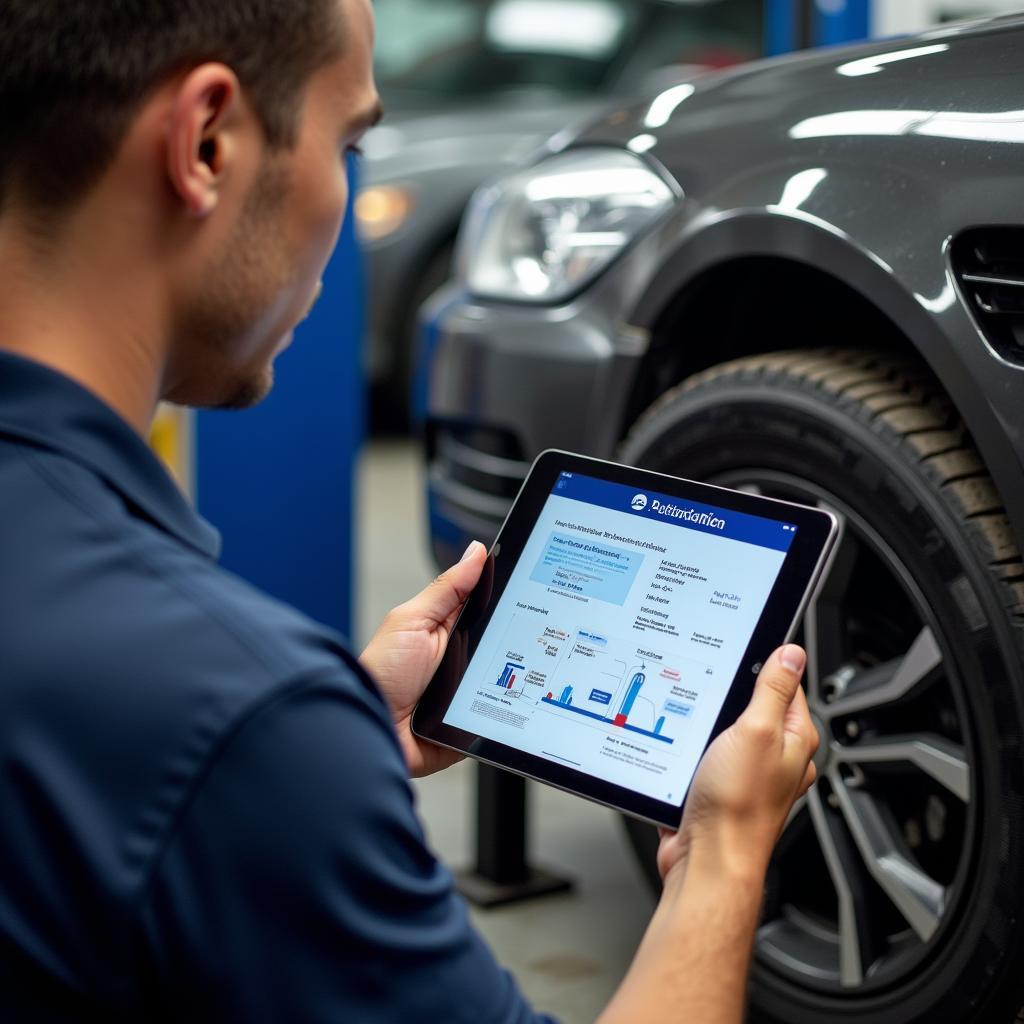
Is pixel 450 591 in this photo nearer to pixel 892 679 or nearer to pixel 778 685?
pixel 778 685

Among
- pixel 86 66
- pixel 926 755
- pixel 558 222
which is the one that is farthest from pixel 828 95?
pixel 86 66

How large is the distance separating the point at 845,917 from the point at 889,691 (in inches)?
9.9

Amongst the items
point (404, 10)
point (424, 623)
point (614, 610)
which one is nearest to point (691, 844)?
point (614, 610)

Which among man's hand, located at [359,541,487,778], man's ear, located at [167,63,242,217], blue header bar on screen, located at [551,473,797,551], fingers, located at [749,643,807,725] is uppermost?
man's ear, located at [167,63,242,217]

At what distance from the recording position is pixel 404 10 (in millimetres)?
6754

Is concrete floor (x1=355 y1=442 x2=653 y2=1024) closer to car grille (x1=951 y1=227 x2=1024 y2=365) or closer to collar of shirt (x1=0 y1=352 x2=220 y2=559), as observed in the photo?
car grille (x1=951 y1=227 x2=1024 y2=365)

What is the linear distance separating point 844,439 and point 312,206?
0.81 m

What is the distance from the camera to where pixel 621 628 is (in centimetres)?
135

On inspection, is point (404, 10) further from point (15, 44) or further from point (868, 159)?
point (15, 44)

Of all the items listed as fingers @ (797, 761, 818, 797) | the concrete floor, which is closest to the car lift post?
the concrete floor

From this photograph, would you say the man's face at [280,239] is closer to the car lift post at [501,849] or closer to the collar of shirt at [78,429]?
the collar of shirt at [78,429]

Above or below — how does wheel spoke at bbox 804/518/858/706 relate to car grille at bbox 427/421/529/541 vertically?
above

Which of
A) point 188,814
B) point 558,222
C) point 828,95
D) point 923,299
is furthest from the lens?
point 558,222

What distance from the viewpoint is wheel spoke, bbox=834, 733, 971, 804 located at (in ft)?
5.14
